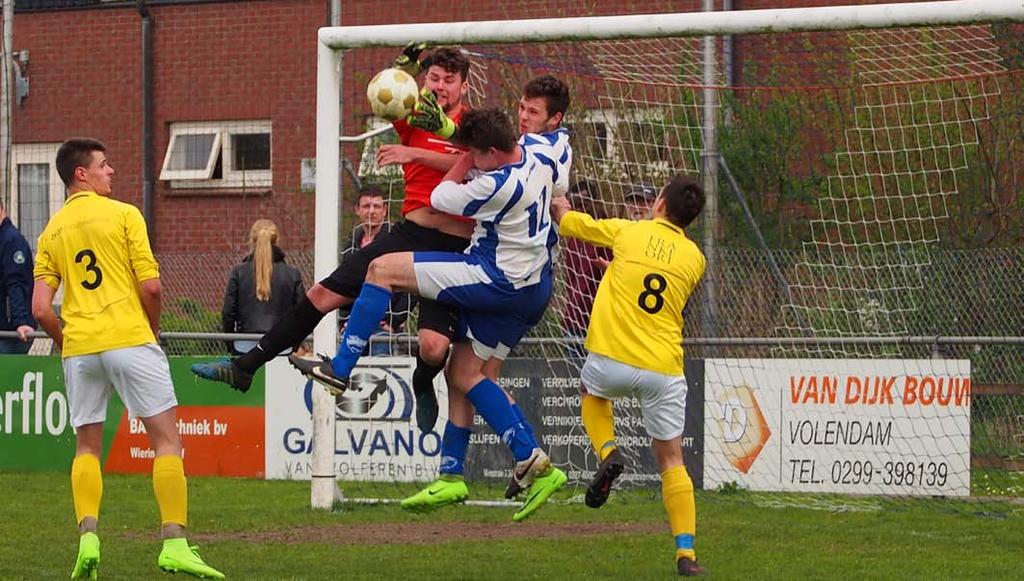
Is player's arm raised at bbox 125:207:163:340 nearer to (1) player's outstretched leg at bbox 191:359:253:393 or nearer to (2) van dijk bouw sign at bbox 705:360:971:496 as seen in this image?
(1) player's outstretched leg at bbox 191:359:253:393

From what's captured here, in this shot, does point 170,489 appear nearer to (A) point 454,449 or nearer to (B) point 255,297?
(A) point 454,449

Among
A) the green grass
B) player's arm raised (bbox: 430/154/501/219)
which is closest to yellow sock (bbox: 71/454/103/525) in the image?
the green grass

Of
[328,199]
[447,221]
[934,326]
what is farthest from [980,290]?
[447,221]

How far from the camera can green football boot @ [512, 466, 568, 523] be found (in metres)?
9.60

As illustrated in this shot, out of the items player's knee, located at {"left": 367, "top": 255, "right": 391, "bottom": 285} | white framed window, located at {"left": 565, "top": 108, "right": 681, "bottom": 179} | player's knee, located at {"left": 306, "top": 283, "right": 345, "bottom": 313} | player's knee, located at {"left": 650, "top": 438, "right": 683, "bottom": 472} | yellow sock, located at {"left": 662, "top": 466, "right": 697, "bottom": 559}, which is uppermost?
white framed window, located at {"left": 565, "top": 108, "right": 681, "bottom": 179}

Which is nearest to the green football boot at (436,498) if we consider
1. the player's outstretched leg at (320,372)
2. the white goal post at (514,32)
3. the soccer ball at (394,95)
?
the player's outstretched leg at (320,372)

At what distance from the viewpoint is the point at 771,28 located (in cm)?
1114

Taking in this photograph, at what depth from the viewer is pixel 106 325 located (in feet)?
30.9

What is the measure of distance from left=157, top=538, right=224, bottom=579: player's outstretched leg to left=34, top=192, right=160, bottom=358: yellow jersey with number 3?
111 centimetres

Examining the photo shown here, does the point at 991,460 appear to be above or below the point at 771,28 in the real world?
below

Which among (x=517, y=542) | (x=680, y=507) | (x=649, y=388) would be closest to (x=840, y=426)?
(x=517, y=542)

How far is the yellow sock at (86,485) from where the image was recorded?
31.8 ft

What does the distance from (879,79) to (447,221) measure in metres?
7.03

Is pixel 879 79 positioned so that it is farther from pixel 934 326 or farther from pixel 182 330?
pixel 182 330
